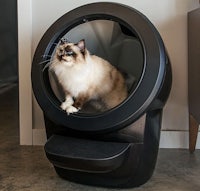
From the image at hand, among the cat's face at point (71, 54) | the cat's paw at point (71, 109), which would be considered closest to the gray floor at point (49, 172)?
the cat's paw at point (71, 109)

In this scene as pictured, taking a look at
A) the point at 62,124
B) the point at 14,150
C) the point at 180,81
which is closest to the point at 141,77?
the point at 62,124

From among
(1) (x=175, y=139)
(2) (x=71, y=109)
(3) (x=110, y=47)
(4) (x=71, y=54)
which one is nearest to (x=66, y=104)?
(2) (x=71, y=109)

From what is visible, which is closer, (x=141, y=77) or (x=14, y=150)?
(x=141, y=77)

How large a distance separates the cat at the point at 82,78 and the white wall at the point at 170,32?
43 centimetres

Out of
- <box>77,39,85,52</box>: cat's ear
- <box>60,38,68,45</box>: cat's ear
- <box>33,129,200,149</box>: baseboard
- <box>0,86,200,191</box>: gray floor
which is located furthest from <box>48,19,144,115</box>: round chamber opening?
<box>33,129,200,149</box>: baseboard

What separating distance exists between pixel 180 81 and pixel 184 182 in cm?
51

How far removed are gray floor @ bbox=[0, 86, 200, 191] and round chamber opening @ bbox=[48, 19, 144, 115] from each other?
0.29 m

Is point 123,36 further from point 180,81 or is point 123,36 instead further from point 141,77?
point 180,81

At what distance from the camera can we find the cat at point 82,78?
42.0 inches

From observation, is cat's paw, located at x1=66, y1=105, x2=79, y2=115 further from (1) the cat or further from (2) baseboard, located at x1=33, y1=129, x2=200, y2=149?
(2) baseboard, located at x1=33, y1=129, x2=200, y2=149

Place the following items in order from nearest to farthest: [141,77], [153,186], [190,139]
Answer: [141,77] < [153,186] < [190,139]

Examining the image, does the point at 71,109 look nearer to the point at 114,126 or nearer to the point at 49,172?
the point at 114,126

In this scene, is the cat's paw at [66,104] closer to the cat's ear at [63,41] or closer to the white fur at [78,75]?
the white fur at [78,75]

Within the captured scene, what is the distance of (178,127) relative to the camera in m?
1.53
